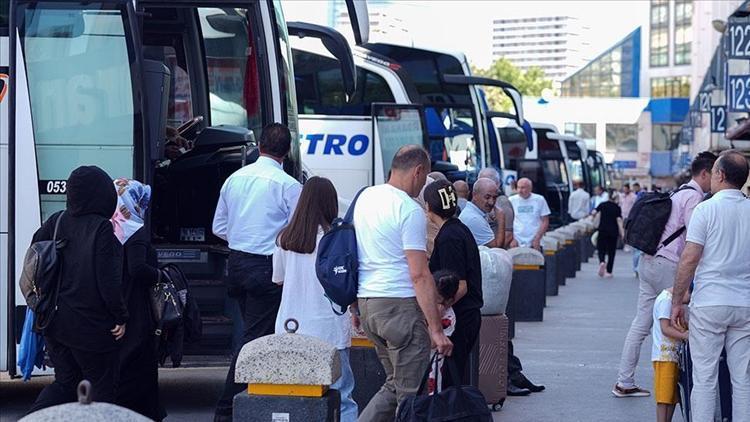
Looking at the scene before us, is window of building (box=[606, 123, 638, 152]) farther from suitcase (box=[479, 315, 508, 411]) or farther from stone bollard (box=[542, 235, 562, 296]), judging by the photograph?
suitcase (box=[479, 315, 508, 411])

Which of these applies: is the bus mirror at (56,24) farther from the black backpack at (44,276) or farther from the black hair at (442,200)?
the black hair at (442,200)

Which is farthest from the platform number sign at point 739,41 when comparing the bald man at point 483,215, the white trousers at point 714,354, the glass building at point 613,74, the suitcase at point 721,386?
the glass building at point 613,74

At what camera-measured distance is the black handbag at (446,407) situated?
7285 mm

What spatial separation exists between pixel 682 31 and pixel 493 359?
9975 cm

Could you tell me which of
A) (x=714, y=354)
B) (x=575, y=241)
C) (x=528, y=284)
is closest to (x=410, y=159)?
(x=714, y=354)

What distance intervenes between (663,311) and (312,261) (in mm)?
2225

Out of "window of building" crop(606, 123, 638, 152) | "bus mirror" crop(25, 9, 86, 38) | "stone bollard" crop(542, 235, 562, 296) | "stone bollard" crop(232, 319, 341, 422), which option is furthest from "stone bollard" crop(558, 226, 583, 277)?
"window of building" crop(606, 123, 638, 152)

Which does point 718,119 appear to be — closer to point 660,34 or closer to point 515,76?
point 660,34

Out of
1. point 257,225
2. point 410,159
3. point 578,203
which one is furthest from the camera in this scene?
point 578,203

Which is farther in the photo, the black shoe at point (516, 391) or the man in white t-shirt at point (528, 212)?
the man in white t-shirt at point (528, 212)

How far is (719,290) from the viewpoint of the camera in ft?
28.0

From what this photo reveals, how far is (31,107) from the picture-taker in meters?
10.3

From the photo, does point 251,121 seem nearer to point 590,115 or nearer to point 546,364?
point 546,364

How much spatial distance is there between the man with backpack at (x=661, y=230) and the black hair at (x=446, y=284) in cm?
276
